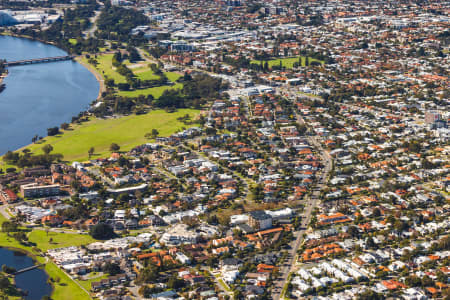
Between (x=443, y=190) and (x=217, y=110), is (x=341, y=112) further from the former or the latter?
(x=443, y=190)

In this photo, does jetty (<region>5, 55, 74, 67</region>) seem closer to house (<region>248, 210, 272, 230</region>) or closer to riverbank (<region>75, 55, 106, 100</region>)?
riverbank (<region>75, 55, 106, 100</region>)

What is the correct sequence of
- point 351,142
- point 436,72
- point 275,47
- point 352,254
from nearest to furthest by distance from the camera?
point 352,254, point 351,142, point 436,72, point 275,47

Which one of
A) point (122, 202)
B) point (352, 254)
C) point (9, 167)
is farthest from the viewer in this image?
point (9, 167)

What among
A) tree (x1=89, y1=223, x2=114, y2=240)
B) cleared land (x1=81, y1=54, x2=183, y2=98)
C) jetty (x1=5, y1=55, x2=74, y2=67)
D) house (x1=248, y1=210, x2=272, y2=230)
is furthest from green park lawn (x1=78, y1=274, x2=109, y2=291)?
jetty (x1=5, y1=55, x2=74, y2=67)

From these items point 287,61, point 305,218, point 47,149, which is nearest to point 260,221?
point 305,218

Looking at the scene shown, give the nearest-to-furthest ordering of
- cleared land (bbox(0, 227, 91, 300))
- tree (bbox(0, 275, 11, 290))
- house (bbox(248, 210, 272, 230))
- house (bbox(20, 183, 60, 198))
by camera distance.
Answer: cleared land (bbox(0, 227, 91, 300)), tree (bbox(0, 275, 11, 290)), house (bbox(248, 210, 272, 230)), house (bbox(20, 183, 60, 198))

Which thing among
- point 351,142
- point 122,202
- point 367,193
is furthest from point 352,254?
point 351,142

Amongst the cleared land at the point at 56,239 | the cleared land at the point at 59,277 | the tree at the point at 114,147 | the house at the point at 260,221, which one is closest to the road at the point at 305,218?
the house at the point at 260,221
